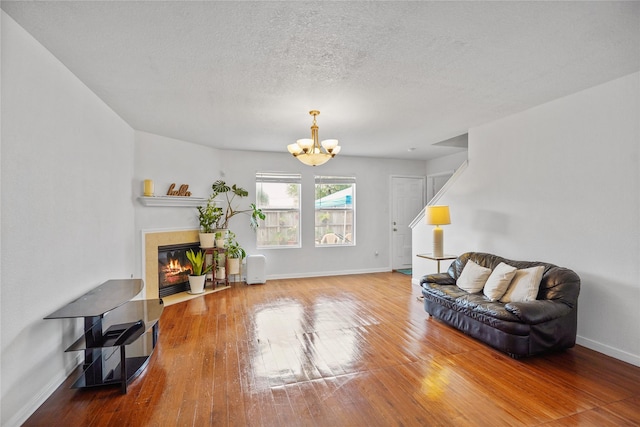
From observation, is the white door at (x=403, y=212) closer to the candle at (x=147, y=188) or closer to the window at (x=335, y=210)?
the window at (x=335, y=210)

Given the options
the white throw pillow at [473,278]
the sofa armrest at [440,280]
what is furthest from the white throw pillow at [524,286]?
the sofa armrest at [440,280]

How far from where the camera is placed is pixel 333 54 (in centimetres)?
236

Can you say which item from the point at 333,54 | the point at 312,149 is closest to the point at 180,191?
the point at 312,149

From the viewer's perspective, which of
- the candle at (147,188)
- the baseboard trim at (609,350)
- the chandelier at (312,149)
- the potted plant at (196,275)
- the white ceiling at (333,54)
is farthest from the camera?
the potted plant at (196,275)

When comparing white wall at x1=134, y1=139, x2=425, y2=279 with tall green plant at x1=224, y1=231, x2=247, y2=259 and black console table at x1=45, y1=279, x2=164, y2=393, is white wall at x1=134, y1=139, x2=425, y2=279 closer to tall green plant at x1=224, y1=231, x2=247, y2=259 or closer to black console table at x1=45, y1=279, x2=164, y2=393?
tall green plant at x1=224, y1=231, x2=247, y2=259

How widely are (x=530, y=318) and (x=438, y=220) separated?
198cm

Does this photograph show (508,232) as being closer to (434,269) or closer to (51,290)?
(434,269)

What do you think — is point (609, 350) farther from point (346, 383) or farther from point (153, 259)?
point (153, 259)

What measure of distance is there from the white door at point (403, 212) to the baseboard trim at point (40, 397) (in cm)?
578

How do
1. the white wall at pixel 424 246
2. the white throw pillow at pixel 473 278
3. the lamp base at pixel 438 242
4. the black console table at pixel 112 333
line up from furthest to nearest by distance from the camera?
1. the white wall at pixel 424 246
2. the lamp base at pixel 438 242
3. the white throw pillow at pixel 473 278
4. the black console table at pixel 112 333

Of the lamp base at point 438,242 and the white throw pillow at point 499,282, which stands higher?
the lamp base at point 438,242

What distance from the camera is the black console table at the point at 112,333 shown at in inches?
92.6

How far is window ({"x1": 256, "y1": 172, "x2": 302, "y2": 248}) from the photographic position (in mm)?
6184

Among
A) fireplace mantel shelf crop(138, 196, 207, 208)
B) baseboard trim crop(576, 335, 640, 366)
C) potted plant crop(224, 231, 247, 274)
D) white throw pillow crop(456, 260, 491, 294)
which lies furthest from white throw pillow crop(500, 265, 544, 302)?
fireplace mantel shelf crop(138, 196, 207, 208)
